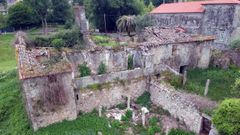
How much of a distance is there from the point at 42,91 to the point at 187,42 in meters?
12.0

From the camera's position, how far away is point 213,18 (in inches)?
1091

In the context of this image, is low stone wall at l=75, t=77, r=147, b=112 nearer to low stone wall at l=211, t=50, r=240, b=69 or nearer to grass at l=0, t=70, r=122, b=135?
grass at l=0, t=70, r=122, b=135

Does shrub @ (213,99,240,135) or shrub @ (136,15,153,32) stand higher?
shrub @ (136,15,153,32)

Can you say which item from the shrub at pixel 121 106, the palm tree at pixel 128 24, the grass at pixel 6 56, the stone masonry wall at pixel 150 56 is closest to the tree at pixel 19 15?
the grass at pixel 6 56

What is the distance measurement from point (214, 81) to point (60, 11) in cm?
3580

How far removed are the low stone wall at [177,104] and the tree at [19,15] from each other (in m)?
36.4

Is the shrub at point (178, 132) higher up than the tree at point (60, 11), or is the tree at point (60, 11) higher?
the tree at point (60, 11)

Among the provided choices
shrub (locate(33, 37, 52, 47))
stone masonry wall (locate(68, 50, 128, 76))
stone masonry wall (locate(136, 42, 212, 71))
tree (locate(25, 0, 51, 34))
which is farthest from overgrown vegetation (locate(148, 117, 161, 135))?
tree (locate(25, 0, 51, 34))

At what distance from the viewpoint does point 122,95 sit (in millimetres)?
14789

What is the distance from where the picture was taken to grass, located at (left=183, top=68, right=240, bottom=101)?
15266 millimetres

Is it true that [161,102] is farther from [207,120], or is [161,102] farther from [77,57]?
[77,57]

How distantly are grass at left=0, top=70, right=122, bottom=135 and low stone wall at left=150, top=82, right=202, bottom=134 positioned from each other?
332 cm

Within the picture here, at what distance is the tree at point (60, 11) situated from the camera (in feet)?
143

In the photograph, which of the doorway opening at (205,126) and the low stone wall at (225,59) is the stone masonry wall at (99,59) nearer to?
the low stone wall at (225,59)
